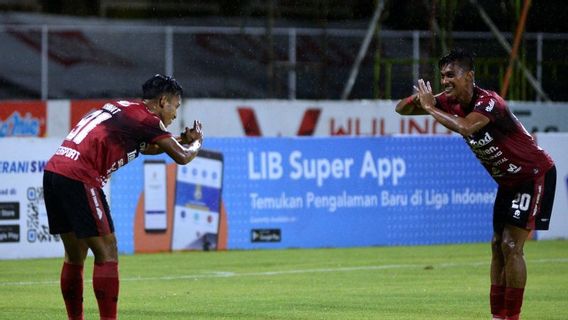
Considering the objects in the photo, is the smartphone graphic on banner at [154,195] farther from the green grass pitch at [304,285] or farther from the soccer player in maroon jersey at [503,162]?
the soccer player in maroon jersey at [503,162]

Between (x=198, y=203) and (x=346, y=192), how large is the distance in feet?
7.85

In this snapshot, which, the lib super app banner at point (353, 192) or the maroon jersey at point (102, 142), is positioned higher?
the maroon jersey at point (102, 142)

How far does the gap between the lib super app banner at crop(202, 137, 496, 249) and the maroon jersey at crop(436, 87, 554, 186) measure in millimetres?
8978

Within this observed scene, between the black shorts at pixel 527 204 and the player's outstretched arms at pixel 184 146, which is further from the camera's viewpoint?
the black shorts at pixel 527 204

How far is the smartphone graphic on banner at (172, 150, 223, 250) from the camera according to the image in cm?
2034

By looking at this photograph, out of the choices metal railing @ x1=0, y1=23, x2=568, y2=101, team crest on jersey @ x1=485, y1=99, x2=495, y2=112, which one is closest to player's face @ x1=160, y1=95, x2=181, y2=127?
team crest on jersey @ x1=485, y1=99, x2=495, y2=112

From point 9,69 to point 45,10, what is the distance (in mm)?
3684

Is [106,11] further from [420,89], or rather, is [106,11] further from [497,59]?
[420,89]

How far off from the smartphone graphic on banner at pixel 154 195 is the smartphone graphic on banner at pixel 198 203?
19 centimetres

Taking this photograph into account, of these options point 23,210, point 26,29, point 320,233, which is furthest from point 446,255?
point 26,29

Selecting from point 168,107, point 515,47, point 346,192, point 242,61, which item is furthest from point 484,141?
point 242,61

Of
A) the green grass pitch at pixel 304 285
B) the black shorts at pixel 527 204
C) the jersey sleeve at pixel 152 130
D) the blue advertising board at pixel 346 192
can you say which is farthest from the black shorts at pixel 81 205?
the blue advertising board at pixel 346 192

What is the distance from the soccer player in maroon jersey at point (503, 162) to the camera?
1181 cm

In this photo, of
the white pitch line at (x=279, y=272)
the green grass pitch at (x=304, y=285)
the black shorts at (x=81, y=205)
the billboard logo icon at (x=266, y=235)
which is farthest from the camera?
the billboard logo icon at (x=266, y=235)
